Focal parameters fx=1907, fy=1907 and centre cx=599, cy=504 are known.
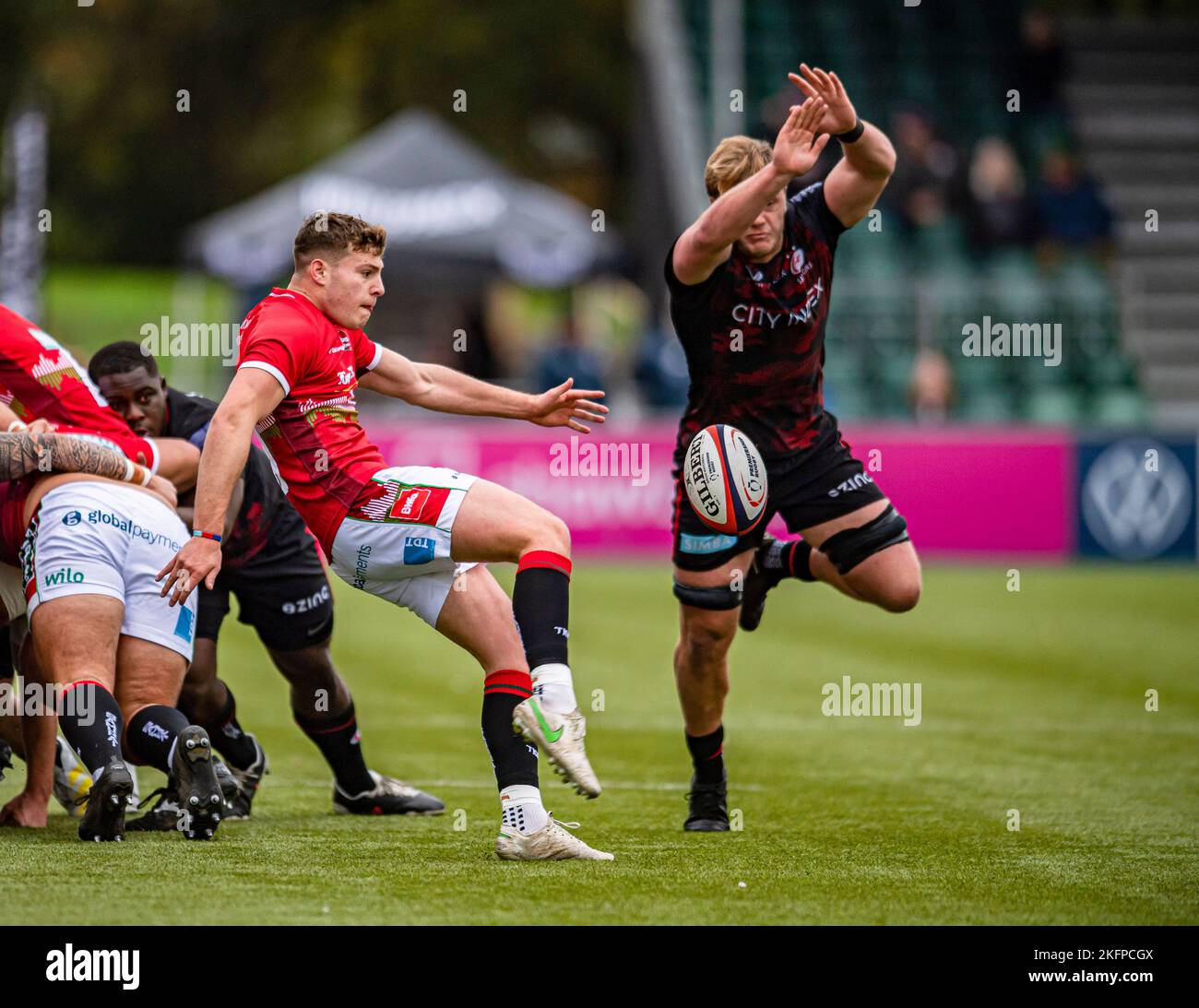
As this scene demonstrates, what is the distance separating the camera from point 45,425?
6.66 meters

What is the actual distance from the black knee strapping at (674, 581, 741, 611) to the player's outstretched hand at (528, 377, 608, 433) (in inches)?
31.1

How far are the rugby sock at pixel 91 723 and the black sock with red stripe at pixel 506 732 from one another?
3.99 ft

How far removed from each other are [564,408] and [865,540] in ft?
4.53

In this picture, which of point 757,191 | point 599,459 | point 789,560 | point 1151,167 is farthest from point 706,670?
point 1151,167

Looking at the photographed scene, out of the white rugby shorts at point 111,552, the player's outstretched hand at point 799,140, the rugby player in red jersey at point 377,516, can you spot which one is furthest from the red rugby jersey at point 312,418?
the player's outstretched hand at point 799,140

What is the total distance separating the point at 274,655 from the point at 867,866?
261 centimetres

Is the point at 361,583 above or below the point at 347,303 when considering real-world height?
below

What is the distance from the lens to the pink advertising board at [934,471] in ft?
65.3

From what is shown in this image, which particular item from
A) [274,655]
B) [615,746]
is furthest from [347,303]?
[615,746]

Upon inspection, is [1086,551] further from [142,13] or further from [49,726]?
[142,13]

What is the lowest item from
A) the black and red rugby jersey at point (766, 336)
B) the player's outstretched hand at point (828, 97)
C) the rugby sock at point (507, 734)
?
the rugby sock at point (507, 734)

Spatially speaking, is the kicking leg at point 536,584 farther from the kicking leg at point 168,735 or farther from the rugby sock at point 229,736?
the rugby sock at point 229,736

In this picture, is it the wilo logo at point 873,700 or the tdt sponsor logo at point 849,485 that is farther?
the wilo logo at point 873,700

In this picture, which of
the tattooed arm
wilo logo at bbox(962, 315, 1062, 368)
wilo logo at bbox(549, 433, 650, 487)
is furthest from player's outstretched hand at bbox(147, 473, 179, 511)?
wilo logo at bbox(962, 315, 1062, 368)
